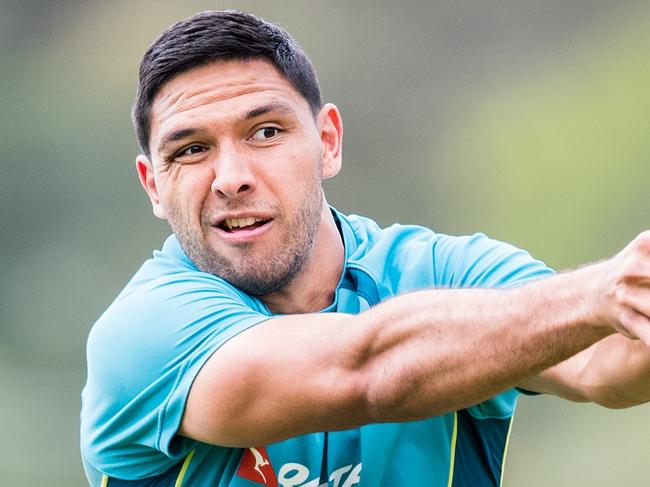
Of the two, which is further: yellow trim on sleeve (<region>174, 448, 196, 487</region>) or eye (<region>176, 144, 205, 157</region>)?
eye (<region>176, 144, 205, 157</region>)

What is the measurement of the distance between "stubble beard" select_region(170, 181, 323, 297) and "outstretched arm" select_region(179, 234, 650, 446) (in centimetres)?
45

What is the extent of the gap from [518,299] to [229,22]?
127cm

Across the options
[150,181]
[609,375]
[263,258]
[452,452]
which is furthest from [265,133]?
[609,375]

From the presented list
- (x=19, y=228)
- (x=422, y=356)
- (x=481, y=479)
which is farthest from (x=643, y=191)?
(x=422, y=356)

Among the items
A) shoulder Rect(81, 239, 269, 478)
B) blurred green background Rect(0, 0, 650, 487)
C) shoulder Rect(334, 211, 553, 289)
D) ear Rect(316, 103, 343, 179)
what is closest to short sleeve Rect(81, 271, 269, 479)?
shoulder Rect(81, 239, 269, 478)

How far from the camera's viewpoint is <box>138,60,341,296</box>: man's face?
3.35 meters

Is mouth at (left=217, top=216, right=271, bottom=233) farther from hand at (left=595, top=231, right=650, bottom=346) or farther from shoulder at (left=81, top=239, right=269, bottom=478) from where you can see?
hand at (left=595, top=231, right=650, bottom=346)

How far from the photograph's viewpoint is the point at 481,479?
A: 3.54 m

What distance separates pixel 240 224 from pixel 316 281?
28 cm

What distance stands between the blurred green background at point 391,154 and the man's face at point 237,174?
17.9 feet

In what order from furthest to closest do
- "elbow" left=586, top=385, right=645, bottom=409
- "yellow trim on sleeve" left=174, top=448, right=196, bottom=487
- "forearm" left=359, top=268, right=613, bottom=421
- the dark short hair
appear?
1. the dark short hair
2. "yellow trim on sleeve" left=174, top=448, right=196, bottom=487
3. "elbow" left=586, top=385, right=645, bottom=409
4. "forearm" left=359, top=268, right=613, bottom=421

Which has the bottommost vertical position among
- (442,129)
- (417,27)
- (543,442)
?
(543,442)

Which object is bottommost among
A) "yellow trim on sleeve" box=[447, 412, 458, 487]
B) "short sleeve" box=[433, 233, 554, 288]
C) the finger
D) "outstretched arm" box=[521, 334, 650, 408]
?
"yellow trim on sleeve" box=[447, 412, 458, 487]

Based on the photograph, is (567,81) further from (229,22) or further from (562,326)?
(562,326)
